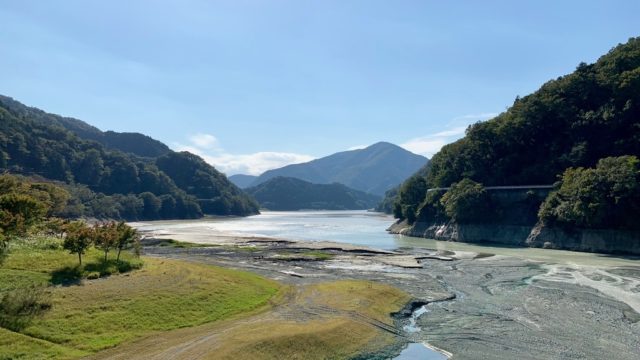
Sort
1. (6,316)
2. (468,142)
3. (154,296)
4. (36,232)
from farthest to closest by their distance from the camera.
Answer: (468,142), (36,232), (154,296), (6,316)

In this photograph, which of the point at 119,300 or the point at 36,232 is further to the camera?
the point at 36,232

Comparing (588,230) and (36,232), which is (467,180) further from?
(36,232)

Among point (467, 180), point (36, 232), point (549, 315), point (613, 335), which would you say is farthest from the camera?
point (467, 180)

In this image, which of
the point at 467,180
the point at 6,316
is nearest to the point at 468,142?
the point at 467,180

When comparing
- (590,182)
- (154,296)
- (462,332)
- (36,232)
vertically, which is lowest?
(462,332)

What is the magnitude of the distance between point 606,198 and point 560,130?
38423mm

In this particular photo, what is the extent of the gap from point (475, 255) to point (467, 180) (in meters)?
41.3

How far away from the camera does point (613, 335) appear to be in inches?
1246

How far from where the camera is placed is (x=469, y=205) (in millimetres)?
111062

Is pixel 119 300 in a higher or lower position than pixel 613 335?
higher

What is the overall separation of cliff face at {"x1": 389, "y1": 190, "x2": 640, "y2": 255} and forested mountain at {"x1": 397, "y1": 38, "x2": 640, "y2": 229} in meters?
5.89

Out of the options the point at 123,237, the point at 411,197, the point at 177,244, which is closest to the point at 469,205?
the point at 411,197

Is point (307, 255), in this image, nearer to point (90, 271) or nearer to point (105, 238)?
point (105, 238)

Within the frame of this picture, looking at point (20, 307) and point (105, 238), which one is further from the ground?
point (105, 238)
